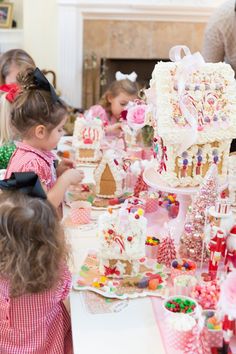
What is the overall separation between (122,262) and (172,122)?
45 centimetres

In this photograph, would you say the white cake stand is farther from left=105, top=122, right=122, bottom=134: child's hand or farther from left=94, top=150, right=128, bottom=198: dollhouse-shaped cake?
left=105, top=122, right=122, bottom=134: child's hand

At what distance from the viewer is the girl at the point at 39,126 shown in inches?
74.5

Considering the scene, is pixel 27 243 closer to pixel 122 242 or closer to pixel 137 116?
pixel 122 242

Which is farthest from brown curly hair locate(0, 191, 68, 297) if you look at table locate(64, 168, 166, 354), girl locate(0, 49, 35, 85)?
girl locate(0, 49, 35, 85)

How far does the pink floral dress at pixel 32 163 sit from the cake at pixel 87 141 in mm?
564

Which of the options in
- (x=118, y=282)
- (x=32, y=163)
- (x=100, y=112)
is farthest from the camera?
(x=100, y=112)

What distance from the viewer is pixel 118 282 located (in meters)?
1.49

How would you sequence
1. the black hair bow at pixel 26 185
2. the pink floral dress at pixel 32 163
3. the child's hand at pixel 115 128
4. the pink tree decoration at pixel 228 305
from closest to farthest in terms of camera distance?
the pink tree decoration at pixel 228 305, the black hair bow at pixel 26 185, the pink floral dress at pixel 32 163, the child's hand at pixel 115 128

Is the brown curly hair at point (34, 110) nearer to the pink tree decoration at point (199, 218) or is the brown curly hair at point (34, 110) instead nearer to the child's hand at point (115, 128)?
the pink tree decoration at point (199, 218)

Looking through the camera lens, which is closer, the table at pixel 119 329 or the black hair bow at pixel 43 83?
the table at pixel 119 329

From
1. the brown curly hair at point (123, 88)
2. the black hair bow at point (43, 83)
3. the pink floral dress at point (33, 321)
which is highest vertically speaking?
the black hair bow at point (43, 83)

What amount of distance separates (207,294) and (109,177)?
33.6 inches

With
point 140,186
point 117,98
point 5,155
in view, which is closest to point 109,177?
point 140,186

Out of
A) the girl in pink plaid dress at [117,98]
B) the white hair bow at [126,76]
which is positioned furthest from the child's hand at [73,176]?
the white hair bow at [126,76]
